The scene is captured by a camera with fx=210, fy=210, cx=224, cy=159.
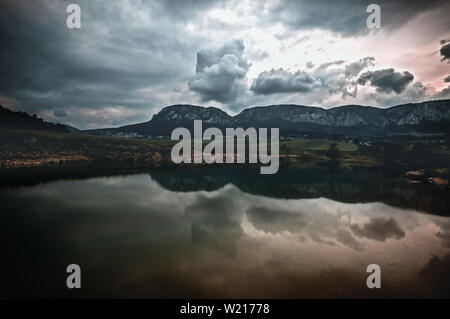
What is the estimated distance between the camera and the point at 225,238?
88.8 feet

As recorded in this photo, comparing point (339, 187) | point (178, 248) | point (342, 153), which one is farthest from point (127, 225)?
point (342, 153)

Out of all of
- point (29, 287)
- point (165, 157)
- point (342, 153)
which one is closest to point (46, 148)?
point (165, 157)

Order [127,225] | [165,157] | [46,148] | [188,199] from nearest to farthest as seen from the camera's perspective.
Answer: [127,225]
[188,199]
[46,148]
[165,157]

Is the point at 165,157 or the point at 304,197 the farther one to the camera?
the point at 165,157

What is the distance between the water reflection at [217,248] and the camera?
55.6ft

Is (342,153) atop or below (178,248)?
atop

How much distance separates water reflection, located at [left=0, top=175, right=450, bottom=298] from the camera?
1694 centimetres

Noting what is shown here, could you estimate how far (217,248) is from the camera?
24078mm
